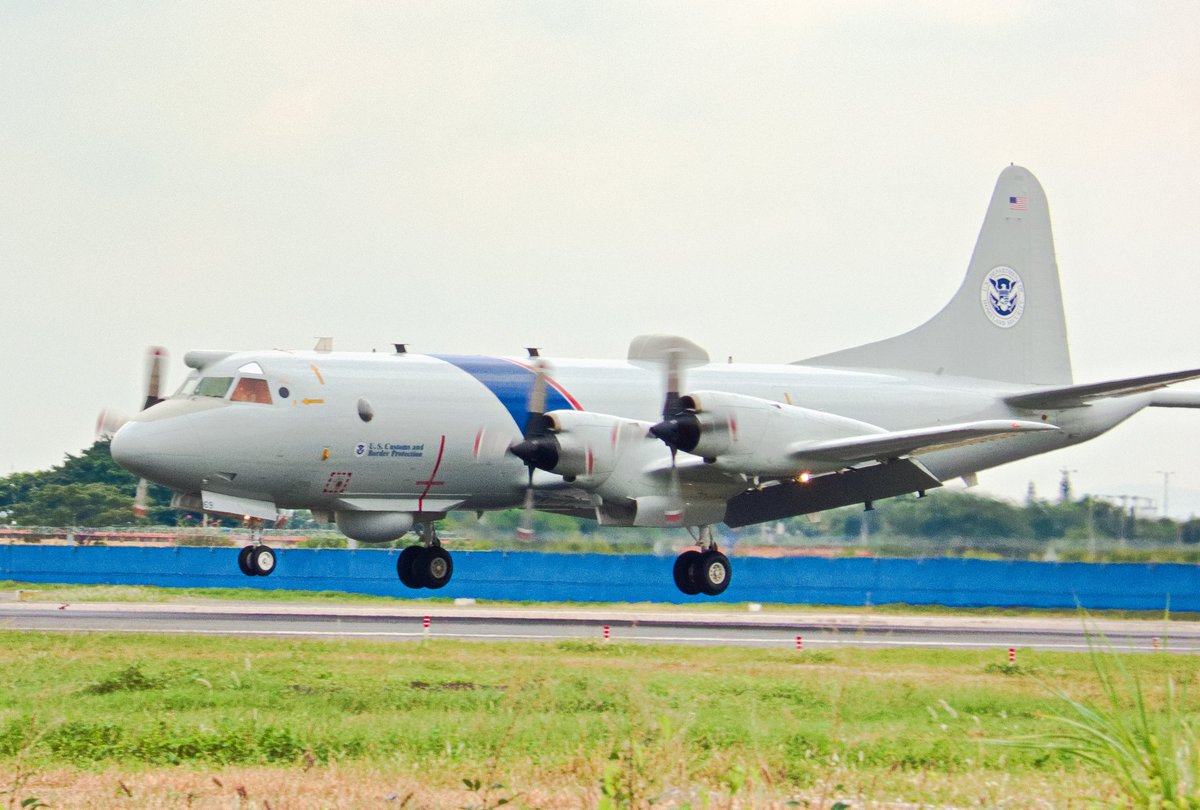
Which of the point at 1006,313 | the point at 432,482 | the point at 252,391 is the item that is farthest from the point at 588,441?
the point at 1006,313

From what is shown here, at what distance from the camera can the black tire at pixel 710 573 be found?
1067 inches

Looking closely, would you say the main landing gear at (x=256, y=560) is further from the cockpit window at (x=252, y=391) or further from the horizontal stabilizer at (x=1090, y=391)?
the horizontal stabilizer at (x=1090, y=391)

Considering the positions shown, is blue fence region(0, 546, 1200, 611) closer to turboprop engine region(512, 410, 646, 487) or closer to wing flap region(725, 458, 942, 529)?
wing flap region(725, 458, 942, 529)

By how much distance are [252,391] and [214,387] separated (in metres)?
0.70

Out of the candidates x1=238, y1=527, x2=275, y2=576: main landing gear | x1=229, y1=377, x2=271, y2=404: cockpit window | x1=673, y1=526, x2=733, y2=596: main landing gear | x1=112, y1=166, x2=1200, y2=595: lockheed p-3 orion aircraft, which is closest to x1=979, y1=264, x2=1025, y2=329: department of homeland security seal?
x1=112, y1=166, x2=1200, y2=595: lockheed p-3 orion aircraft

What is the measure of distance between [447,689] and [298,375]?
25.8 feet

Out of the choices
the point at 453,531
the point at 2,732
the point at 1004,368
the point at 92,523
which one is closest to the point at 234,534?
the point at 92,523

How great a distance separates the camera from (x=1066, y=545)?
33.9 m

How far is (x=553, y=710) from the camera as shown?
17484 mm

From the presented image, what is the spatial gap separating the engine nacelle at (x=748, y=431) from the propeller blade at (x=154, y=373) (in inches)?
379

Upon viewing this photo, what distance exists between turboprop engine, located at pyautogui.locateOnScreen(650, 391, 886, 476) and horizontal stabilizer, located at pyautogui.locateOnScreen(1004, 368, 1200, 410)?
17.7 feet

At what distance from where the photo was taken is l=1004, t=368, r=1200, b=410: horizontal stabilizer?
25250 millimetres

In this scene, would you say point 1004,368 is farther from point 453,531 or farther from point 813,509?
point 453,531

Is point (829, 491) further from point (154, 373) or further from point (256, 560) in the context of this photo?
point (154, 373)
